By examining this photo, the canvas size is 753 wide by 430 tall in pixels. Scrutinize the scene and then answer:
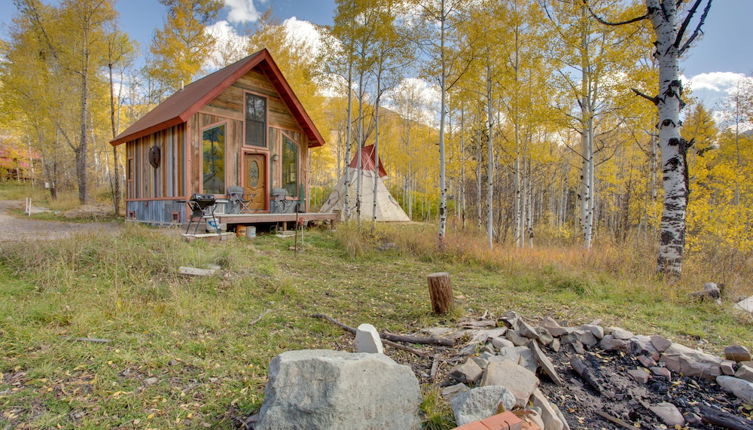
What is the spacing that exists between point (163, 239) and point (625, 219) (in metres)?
13.4

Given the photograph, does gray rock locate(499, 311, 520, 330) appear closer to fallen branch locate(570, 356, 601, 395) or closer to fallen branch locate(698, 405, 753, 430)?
fallen branch locate(570, 356, 601, 395)


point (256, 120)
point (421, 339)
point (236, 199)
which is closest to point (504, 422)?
point (421, 339)

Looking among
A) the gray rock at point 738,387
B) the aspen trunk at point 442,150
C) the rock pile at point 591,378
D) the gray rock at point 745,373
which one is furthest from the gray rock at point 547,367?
the aspen trunk at point 442,150

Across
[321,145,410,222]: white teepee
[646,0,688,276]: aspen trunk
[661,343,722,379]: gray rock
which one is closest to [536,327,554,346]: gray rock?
[661,343,722,379]: gray rock

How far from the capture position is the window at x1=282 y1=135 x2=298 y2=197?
12.4 meters

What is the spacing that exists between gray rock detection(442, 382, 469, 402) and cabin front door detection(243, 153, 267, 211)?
10150mm

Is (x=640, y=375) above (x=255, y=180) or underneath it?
underneath

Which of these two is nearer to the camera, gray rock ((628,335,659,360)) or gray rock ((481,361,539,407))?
gray rock ((481,361,539,407))

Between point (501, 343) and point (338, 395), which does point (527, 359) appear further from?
point (338, 395)

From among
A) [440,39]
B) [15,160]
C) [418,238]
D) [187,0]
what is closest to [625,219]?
[418,238]

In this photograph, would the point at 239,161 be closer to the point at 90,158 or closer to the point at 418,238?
the point at 418,238

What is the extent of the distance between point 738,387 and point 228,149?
11.4 m

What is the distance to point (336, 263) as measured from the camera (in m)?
7.70

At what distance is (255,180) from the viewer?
1164 cm
